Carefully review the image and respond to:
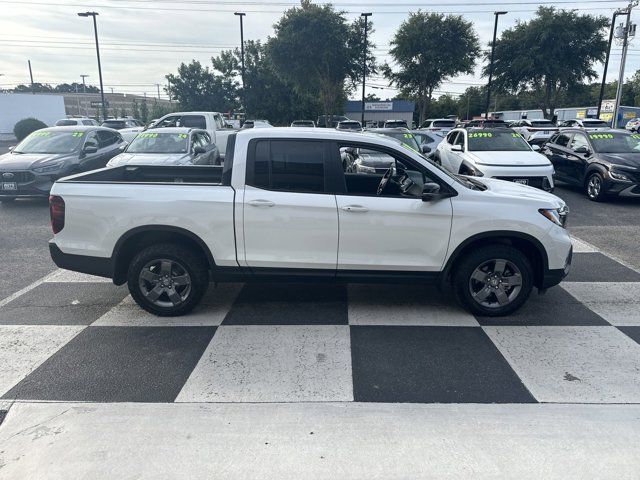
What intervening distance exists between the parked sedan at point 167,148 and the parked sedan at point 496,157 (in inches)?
246

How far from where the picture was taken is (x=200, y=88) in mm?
42281

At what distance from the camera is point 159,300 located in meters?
4.77

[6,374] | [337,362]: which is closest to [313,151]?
[337,362]

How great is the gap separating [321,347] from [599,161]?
384 inches

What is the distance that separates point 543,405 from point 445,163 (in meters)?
10.4

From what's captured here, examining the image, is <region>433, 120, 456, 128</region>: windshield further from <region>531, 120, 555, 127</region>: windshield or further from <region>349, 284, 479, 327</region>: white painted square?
<region>349, 284, 479, 327</region>: white painted square

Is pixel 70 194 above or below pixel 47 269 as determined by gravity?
above

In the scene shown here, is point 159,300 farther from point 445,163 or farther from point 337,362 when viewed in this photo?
point 445,163

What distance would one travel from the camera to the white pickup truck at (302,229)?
4523 mm

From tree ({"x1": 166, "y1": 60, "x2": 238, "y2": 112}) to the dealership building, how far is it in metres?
15.8

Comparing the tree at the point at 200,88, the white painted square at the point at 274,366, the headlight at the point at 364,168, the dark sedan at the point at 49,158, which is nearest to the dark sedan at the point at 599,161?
the headlight at the point at 364,168

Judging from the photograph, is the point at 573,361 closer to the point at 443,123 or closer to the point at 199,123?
the point at 199,123

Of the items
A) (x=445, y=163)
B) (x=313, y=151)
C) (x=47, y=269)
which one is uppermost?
(x=313, y=151)

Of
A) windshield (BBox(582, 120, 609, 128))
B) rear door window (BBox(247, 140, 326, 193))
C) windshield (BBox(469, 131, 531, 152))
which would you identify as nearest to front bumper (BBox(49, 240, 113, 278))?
rear door window (BBox(247, 140, 326, 193))
